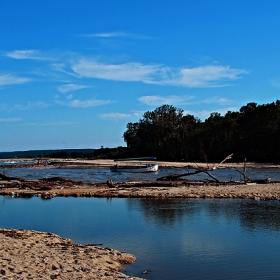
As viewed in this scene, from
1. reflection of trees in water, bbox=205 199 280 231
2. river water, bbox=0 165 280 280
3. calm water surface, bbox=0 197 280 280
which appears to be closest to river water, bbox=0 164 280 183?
reflection of trees in water, bbox=205 199 280 231

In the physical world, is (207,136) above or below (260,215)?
above

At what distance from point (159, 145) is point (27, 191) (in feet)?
246

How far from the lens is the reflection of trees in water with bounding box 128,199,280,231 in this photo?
18.4 meters

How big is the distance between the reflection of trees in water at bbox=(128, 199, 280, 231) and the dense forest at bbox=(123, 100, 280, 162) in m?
46.4

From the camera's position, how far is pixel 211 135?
91250 mm

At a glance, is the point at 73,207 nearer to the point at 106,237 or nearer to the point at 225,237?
the point at 106,237

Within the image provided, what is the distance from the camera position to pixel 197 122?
109 metres

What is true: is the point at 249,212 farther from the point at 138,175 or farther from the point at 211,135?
the point at 211,135

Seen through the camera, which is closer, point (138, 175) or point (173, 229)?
point (173, 229)

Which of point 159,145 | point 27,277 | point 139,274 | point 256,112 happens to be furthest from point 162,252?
point 159,145

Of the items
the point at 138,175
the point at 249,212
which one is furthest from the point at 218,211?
the point at 138,175

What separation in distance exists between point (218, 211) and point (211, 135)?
2791 inches

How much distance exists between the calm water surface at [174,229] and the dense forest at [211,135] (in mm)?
47993

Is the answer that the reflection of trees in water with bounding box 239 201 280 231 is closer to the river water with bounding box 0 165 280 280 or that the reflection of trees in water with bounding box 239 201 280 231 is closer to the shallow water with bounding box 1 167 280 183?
the river water with bounding box 0 165 280 280
